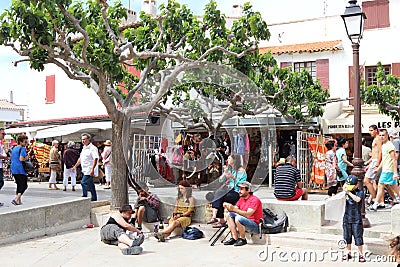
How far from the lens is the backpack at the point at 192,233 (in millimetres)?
8289

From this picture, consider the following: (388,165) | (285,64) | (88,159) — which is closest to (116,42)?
(88,159)

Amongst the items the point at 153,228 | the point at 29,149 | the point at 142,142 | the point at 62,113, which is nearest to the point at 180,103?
the point at 142,142

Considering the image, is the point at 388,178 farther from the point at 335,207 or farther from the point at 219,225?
the point at 219,225

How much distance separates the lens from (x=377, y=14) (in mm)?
19078

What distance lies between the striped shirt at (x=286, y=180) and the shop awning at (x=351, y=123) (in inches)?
365

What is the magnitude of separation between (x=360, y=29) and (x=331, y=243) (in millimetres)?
3517

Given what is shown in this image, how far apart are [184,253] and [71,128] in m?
13.7

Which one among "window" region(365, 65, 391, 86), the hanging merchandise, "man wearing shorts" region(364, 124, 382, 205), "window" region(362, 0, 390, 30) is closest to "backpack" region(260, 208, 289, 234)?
"man wearing shorts" region(364, 124, 382, 205)

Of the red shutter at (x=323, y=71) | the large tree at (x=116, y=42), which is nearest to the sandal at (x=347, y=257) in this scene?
the large tree at (x=116, y=42)

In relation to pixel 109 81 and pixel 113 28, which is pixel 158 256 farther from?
pixel 113 28

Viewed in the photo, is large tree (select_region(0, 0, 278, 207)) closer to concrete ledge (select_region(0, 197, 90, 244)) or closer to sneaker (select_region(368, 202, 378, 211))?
concrete ledge (select_region(0, 197, 90, 244))

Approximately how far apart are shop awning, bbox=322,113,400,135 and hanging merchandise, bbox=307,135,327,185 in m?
2.75

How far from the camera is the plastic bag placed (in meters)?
7.33

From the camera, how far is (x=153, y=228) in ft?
29.3
